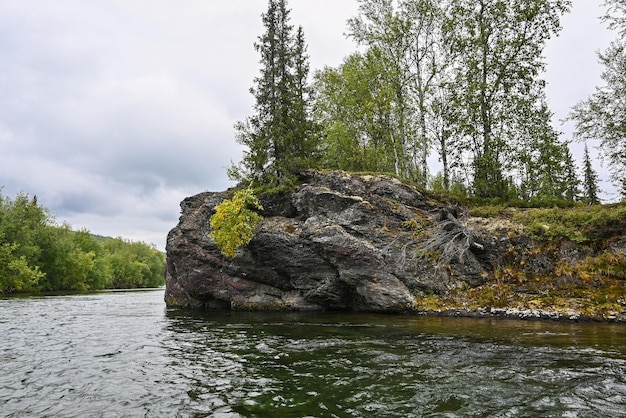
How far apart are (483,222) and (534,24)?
1571 cm

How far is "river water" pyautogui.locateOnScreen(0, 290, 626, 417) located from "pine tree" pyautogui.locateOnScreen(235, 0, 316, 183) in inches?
667

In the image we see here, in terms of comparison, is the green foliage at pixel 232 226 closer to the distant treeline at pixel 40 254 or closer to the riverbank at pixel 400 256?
the riverbank at pixel 400 256

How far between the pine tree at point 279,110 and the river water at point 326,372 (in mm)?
16949

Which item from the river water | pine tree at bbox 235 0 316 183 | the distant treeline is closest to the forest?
pine tree at bbox 235 0 316 183

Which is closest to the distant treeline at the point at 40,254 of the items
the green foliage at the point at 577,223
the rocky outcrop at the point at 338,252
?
the rocky outcrop at the point at 338,252

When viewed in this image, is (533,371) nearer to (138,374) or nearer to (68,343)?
(138,374)

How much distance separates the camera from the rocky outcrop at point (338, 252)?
70.6 feet

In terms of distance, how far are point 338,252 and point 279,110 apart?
46.9 ft

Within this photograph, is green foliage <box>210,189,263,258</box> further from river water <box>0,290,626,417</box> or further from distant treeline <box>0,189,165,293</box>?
distant treeline <box>0,189,165,293</box>

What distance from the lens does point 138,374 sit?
30.9 ft

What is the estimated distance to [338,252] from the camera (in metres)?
23.1

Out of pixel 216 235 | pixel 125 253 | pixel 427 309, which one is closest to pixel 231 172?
pixel 216 235

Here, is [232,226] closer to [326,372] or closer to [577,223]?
[326,372]

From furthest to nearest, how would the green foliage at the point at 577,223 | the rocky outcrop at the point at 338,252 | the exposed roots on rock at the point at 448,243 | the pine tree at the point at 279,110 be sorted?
the pine tree at the point at 279,110 → the rocky outcrop at the point at 338,252 → the exposed roots on rock at the point at 448,243 → the green foliage at the point at 577,223
